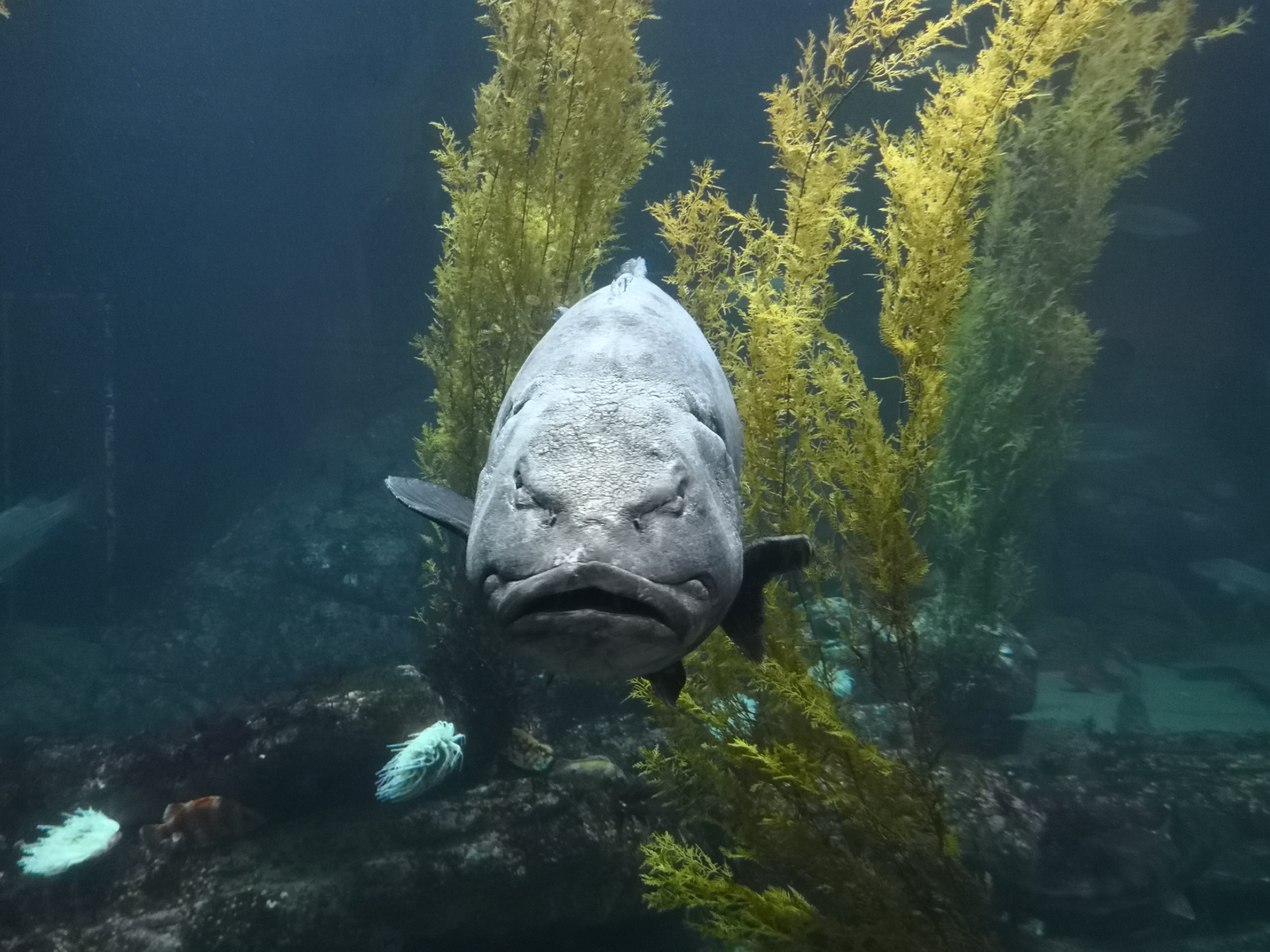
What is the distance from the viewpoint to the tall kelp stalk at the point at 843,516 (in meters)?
3.67

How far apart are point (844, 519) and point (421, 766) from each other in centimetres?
389

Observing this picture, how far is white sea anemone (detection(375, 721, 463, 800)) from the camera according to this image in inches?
227

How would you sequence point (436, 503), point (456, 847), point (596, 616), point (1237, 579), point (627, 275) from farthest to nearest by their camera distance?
point (1237, 579), point (456, 847), point (627, 275), point (436, 503), point (596, 616)

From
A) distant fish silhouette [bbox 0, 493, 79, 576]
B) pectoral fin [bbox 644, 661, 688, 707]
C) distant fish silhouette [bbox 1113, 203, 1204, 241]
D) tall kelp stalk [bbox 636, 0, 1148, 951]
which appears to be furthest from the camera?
distant fish silhouette [bbox 1113, 203, 1204, 241]

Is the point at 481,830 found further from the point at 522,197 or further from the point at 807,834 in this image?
the point at 522,197

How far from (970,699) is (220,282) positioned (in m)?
19.4

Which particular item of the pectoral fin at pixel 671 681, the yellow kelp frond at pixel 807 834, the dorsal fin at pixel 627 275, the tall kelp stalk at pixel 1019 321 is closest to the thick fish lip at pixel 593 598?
the pectoral fin at pixel 671 681

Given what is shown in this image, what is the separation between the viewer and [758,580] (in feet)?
9.70

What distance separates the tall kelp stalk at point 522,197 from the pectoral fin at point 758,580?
3.21 meters

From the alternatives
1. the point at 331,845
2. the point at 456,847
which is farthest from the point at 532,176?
the point at 331,845

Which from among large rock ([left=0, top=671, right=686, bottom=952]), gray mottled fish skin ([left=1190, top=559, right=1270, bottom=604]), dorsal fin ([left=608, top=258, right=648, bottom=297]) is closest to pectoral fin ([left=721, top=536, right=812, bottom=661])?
dorsal fin ([left=608, top=258, right=648, bottom=297])

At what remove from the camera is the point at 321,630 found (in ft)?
46.6

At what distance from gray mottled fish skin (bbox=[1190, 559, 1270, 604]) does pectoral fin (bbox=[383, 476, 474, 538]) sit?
1910 cm

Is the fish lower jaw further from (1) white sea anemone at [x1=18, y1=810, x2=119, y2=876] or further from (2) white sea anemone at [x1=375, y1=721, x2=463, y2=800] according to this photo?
(1) white sea anemone at [x1=18, y1=810, x2=119, y2=876]
